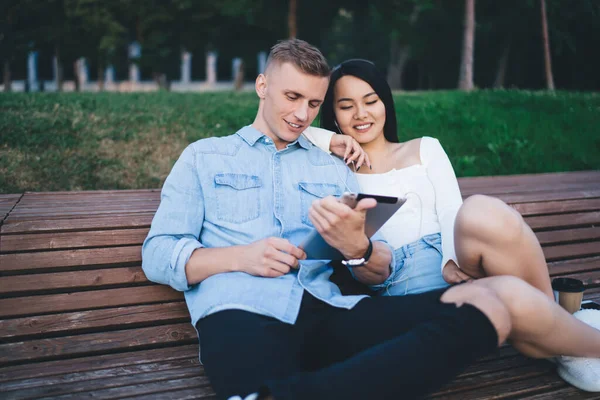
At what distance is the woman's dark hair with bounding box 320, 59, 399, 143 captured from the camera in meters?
3.34

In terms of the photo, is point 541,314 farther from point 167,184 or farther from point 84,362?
point 84,362

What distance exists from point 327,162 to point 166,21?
18.3 metres

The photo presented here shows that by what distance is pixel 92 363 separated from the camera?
2613 millimetres

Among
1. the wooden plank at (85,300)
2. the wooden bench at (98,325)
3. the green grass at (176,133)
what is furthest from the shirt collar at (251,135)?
the green grass at (176,133)

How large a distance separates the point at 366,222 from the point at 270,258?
0.45 metres

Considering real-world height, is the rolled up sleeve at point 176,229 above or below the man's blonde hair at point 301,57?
below

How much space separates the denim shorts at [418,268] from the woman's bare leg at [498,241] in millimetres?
353

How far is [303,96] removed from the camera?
Result: 9.68ft

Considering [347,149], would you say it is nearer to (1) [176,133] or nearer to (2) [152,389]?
(2) [152,389]

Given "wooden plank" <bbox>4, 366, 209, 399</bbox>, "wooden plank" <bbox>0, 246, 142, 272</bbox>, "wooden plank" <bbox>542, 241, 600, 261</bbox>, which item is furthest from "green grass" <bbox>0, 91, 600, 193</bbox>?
"wooden plank" <bbox>4, 366, 209, 399</bbox>

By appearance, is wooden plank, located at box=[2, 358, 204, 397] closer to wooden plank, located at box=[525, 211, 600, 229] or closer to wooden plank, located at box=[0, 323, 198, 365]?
wooden plank, located at box=[0, 323, 198, 365]

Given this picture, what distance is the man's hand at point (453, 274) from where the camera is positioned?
106 inches

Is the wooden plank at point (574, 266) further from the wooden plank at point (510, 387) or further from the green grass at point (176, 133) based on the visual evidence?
the green grass at point (176, 133)

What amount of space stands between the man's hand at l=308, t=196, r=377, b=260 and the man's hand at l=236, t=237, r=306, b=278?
0.64 feet
